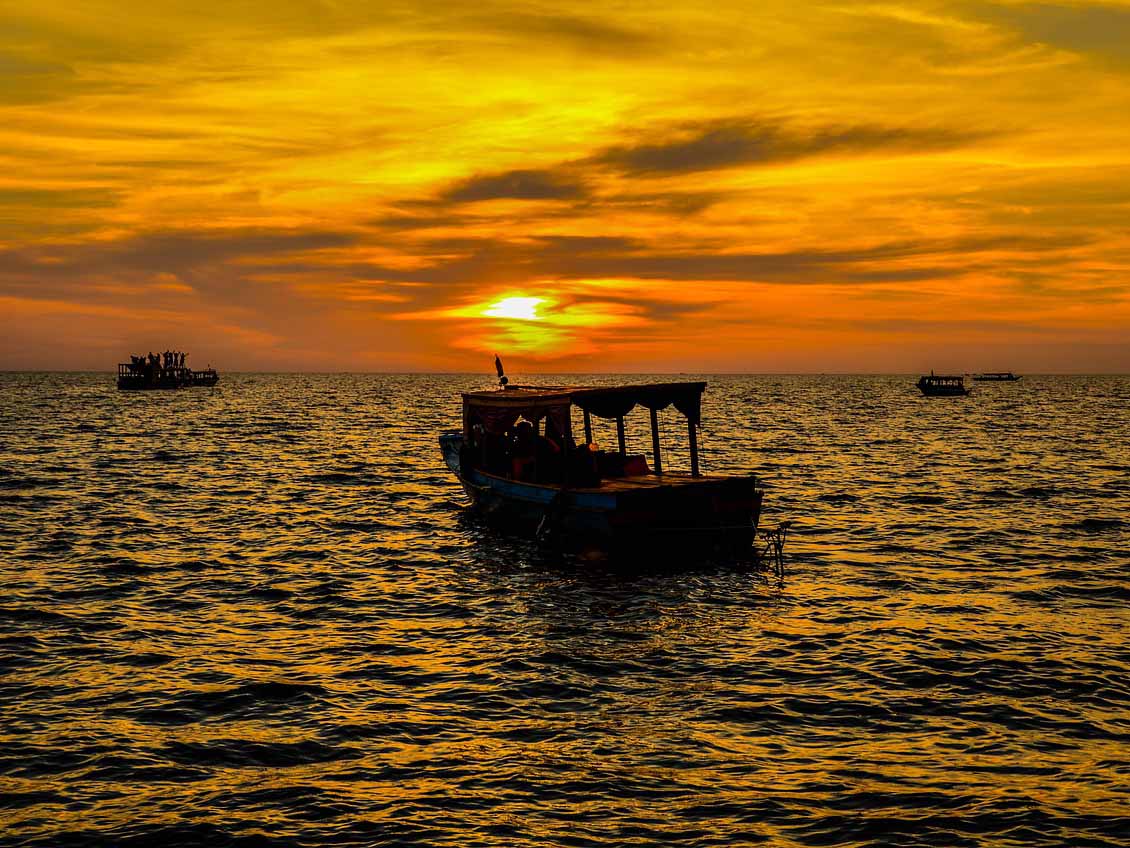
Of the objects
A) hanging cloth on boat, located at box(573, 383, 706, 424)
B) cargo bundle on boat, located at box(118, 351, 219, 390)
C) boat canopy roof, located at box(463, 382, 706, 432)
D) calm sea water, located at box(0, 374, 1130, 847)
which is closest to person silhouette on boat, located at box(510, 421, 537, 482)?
boat canopy roof, located at box(463, 382, 706, 432)

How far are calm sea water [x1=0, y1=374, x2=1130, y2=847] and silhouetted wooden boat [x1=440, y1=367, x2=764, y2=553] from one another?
3.28 ft

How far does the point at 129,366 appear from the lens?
142m

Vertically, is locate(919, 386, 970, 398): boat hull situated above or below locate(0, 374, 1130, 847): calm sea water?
above

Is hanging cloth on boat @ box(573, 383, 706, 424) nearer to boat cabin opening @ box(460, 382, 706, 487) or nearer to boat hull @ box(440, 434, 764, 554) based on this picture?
boat cabin opening @ box(460, 382, 706, 487)

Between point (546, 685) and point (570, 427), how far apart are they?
13.6 meters

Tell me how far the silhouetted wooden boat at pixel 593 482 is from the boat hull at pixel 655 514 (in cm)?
3

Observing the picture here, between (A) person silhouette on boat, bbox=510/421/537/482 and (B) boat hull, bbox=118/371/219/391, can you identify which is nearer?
(A) person silhouette on boat, bbox=510/421/537/482

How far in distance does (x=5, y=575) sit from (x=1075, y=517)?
3161 cm

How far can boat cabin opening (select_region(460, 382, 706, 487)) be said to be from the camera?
26375mm

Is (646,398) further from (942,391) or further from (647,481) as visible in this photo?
(942,391)

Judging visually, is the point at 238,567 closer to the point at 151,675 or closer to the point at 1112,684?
the point at 151,675

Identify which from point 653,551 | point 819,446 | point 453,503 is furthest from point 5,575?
point 819,446

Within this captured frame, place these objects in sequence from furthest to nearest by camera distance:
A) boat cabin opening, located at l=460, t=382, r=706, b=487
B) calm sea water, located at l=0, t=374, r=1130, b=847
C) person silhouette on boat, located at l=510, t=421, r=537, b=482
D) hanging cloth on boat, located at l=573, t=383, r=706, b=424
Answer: person silhouette on boat, located at l=510, t=421, r=537, b=482
hanging cloth on boat, located at l=573, t=383, r=706, b=424
boat cabin opening, located at l=460, t=382, r=706, b=487
calm sea water, located at l=0, t=374, r=1130, b=847

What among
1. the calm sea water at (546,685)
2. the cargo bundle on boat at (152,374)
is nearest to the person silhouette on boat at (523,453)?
the calm sea water at (546,685)
